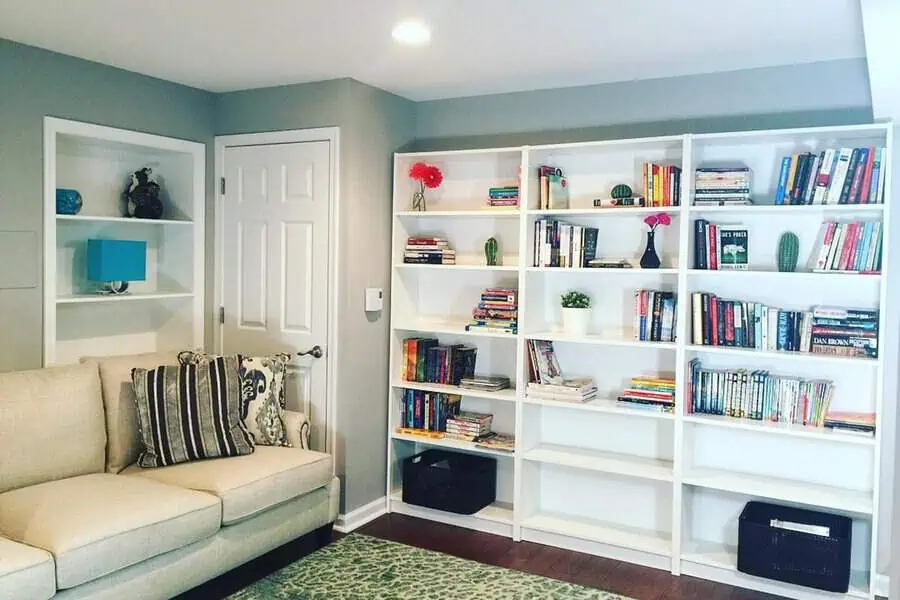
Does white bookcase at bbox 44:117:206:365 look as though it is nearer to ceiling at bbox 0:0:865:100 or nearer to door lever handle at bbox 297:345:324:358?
ceiling at bbox 0:0:865:100

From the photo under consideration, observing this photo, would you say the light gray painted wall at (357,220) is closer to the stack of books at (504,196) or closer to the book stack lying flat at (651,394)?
the stack of books at (504,196)

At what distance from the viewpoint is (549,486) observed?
4246mm

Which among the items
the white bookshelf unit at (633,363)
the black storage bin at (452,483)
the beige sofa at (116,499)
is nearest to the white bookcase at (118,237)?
the beige sofa at (116,499)

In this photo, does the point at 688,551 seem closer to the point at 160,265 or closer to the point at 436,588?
the point at 436,588

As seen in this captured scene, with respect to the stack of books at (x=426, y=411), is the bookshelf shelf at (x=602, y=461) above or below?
below

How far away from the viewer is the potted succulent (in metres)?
3.92

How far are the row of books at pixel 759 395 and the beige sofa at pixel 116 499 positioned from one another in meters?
1.81

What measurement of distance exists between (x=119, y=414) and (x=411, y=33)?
2119 millimetres

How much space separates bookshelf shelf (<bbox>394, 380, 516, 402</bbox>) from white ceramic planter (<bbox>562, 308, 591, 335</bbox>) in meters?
0.47

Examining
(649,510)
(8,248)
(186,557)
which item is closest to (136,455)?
(186,557)

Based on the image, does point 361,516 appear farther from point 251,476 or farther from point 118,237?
point 118,237

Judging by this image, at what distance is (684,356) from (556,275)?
0.86 metres

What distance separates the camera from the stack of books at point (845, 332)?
10.8 ft

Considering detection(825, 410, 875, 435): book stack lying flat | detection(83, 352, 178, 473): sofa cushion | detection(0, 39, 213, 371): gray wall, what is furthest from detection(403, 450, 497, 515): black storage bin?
detection(0, 39, 213, 371): gray wall
